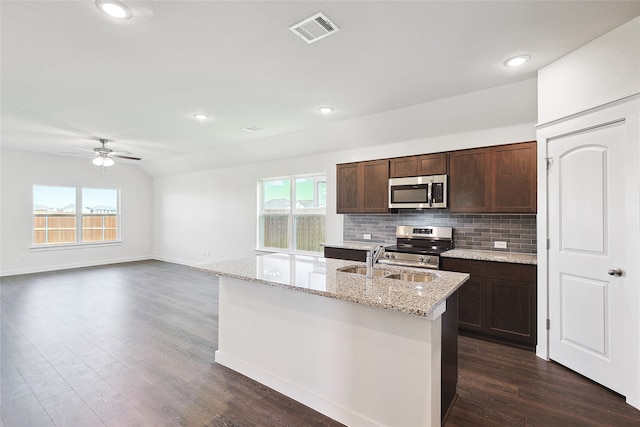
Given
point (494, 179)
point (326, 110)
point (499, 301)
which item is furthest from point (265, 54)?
point (499, 301)

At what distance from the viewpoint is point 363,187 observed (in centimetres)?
460

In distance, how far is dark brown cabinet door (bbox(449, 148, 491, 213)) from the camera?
356 centimetres

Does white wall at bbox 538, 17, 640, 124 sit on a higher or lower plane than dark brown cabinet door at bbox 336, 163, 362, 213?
higher

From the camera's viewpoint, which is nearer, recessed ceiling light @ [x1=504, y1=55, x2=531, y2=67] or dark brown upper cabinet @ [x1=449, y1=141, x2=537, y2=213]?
recessed ceiling light @ [x1=504, y1=55, x2=531, y2=67]

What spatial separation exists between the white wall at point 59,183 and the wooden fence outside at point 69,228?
0.17m

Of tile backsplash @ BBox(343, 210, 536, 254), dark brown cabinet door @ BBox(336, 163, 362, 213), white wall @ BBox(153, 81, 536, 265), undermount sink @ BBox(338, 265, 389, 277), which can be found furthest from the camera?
dark brown cabinet door @ BBox(336, 163, 362, 213)

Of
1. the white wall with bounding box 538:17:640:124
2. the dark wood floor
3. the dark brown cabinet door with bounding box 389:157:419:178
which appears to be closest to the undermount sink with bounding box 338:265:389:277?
the dark wood floor

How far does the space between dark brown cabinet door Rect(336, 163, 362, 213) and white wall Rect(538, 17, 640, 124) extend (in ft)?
7.82

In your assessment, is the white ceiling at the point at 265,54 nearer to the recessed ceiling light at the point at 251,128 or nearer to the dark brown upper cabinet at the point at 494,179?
the recessed ceiling light at the point at 251,128

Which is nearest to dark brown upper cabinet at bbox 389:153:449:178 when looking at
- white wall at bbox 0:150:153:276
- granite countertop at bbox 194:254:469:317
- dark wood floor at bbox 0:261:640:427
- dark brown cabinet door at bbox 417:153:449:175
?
dark brown cabinet door at bbox 417:153:449:175

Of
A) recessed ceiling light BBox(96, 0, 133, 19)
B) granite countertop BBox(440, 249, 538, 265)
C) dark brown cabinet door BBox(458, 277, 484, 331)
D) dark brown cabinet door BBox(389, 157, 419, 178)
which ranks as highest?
recessed ceiling light BBox(96, 0, 133, 19)

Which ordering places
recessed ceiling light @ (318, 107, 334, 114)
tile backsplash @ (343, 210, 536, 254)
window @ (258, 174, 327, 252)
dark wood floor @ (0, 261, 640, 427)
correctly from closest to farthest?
dark wood floor @ (0, 261, 640, 427) < tile backsplash @ (343, 210, 536, 254) < recessed ceiling light @ (318, 107, 334, 114) < window @ (258, 174, 327, 252)

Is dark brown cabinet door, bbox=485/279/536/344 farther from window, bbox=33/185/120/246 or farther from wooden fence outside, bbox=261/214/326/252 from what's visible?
window, bbox=33/185/120/246

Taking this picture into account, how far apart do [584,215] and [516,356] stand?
146cm
